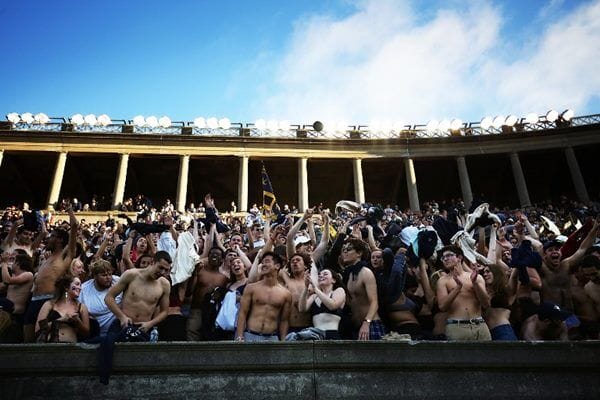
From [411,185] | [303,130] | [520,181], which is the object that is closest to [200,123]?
[303,130]

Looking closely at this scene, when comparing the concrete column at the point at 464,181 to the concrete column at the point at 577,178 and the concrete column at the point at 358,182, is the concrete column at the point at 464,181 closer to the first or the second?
the concrete column at the point at 577,178

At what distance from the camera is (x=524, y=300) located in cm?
612

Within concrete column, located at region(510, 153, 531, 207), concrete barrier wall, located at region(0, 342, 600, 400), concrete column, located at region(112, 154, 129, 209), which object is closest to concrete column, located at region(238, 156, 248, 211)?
concrete column, located at region(112, 154, 129, 209)

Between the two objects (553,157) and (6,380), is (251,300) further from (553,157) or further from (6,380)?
(553,157)

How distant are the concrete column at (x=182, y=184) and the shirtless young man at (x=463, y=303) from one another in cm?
2441

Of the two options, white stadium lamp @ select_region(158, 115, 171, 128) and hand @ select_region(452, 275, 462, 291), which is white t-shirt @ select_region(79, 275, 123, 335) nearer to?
hand @ select_region(452, 275, 462, 291)

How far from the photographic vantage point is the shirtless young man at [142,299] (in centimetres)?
522

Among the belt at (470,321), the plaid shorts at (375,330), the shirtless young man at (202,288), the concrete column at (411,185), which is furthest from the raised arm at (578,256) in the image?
the concrete column at (411,185)

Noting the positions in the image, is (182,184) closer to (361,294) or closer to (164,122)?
(164,122)

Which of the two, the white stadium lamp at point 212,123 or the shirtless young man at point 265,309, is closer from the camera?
the shirtless young man at point 265,309

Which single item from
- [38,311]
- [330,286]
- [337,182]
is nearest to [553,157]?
[337,182]

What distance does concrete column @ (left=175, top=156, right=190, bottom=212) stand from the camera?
2898 cm

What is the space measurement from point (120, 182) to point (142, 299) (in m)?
26.5

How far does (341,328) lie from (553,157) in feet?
118
